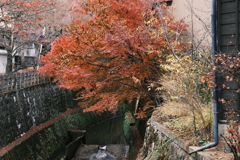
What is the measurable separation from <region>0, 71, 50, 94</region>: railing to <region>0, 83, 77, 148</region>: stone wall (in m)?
0.22

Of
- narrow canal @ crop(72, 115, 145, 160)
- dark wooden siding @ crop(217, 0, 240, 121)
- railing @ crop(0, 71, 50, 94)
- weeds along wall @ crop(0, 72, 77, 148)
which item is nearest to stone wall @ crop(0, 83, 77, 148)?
weeds along wall @ crop(0, 72, 77, 148)

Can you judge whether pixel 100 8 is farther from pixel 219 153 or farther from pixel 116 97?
pixel 219 153

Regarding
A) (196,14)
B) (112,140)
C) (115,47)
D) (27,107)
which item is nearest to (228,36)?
(115,47)

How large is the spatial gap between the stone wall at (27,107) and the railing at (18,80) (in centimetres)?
22

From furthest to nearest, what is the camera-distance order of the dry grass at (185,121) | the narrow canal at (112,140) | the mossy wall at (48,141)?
the narrow canal at (112,140), the mossy wall at (48,141), the dry grass at (185,121)

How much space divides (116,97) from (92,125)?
388 inches

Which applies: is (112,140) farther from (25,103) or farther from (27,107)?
(25,103)

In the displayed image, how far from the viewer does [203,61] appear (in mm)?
9227

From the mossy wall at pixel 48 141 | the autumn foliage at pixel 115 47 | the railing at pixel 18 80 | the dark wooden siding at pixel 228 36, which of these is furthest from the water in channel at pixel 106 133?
the dark wooden siding at pixel 228 36

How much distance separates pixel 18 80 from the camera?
13875 mm

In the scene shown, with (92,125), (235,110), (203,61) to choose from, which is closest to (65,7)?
(92,125)

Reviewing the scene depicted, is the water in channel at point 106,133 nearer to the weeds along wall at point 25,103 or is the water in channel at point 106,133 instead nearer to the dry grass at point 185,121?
the weeds along wall at point 25,103

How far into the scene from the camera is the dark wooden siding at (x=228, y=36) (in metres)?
6.22

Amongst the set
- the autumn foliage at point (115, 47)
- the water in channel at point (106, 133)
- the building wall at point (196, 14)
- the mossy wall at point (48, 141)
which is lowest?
the water in channel at point (106, 133)
